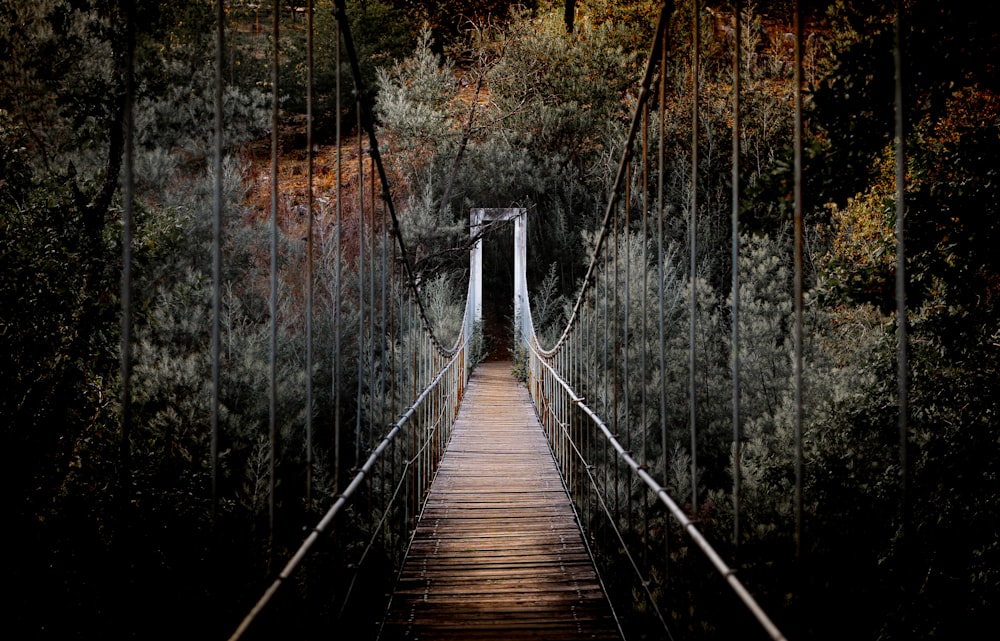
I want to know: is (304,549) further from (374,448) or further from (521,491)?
(521,491)

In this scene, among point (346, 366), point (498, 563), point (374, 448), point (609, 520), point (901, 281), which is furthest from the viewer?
point (346, 366)

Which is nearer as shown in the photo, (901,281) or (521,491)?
(901,281)

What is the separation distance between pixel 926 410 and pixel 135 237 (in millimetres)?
4964

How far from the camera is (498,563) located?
112 inches

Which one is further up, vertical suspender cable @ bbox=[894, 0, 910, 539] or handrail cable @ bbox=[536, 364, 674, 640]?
vertical suspender cable @ bbox=[894, 0, 910, 539]

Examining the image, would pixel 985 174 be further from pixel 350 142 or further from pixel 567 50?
pixel 350 142

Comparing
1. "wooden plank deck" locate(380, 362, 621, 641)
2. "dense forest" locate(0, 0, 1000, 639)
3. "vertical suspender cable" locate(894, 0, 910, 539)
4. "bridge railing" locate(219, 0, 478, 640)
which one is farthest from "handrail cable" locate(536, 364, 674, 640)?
"vertical suspender cable" locate(894, 0, 910, 539)

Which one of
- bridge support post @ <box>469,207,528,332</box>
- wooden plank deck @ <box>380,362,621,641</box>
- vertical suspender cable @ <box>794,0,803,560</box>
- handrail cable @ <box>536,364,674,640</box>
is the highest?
bridge support post @ <box>469,207,528,332</box>

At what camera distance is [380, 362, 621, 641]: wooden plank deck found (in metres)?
2.27

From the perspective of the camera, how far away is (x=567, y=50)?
473 inches

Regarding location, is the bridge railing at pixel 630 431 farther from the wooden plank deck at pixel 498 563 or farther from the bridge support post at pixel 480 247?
the bridge support post at pixel 480 247

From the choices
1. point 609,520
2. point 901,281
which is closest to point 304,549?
point 901,281

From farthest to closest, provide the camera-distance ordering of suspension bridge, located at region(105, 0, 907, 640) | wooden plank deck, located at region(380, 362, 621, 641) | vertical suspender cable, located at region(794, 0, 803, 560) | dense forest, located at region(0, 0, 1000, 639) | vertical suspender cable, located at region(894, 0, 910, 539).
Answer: dense forest, located at region(0, 0, 1000, 639) < wooden plank deck, located at region(380, 362, 621, 641) < suspension bridge, located at region(105, 0, 907, 640) < vertical suspender cable, located at region(794, 0, 803, 560) < vertical suspender cable, located at region(894, 0, 910, 539)

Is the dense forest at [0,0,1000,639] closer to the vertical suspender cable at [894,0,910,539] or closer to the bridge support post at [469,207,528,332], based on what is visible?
the vertical suspender cable at [894,0,910,539]
